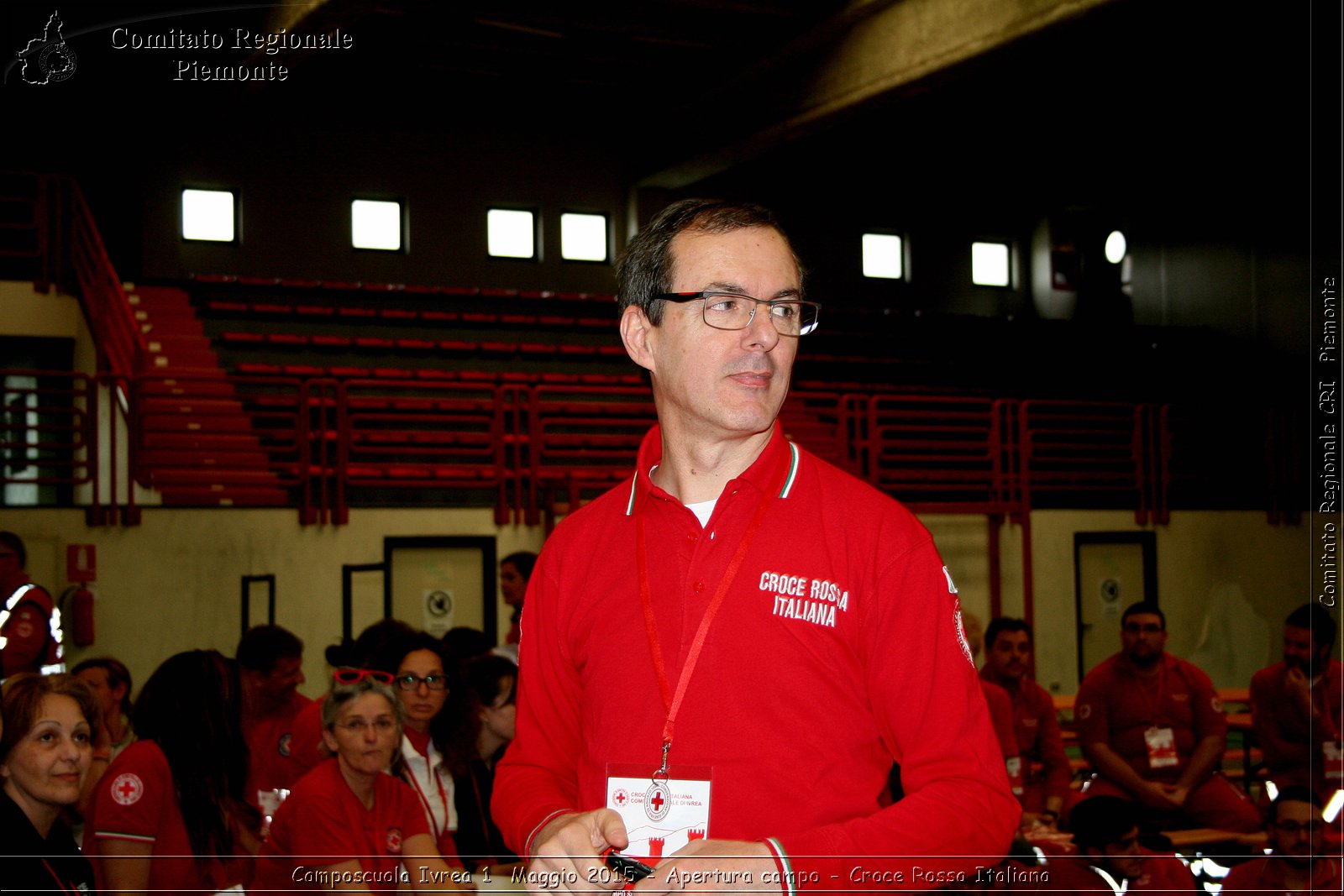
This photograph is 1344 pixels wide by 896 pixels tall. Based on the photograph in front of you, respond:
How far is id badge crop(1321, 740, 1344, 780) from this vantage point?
17.3 ft

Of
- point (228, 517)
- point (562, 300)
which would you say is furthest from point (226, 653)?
point (562, 300)

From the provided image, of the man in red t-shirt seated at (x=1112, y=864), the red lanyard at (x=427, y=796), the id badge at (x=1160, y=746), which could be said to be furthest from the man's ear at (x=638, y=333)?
the id badge at (x=1160, y=746)

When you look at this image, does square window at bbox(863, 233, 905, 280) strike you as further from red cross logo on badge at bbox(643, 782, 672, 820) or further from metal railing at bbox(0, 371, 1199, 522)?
red cross logo on badge at bbox(643, 782, 672, 820)

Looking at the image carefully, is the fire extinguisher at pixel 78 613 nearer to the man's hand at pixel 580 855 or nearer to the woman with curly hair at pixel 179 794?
the woman with curly hair at pixel 179 794

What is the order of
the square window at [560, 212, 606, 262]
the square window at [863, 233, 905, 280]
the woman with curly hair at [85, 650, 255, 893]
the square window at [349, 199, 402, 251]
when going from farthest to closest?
the square window at [863, 233, 905, 280], the square window at [560, 212, 606, 262], the square window at [349, 199, 402, 251], the woman with curly hair at [85, 650, 255, 893]

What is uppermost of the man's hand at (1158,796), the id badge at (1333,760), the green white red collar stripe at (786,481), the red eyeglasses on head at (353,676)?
the green white red collar stripe at (786,481)

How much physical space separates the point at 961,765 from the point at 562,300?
11565mm

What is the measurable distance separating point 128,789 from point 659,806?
8.51ft

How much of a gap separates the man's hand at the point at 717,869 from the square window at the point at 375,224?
486 inches

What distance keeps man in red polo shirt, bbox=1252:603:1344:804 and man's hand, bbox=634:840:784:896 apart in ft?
16.9

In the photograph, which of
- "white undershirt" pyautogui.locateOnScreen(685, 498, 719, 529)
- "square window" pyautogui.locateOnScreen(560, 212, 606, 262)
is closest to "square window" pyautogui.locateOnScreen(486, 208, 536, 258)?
"square window" pyautogui.locateOnScreen(560, 212, 606, 262)

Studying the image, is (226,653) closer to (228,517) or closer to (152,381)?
(228,517)

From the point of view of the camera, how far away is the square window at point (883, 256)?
→ 15.1 metres

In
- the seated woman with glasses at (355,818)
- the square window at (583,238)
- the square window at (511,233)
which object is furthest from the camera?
the square window at (583,238)
